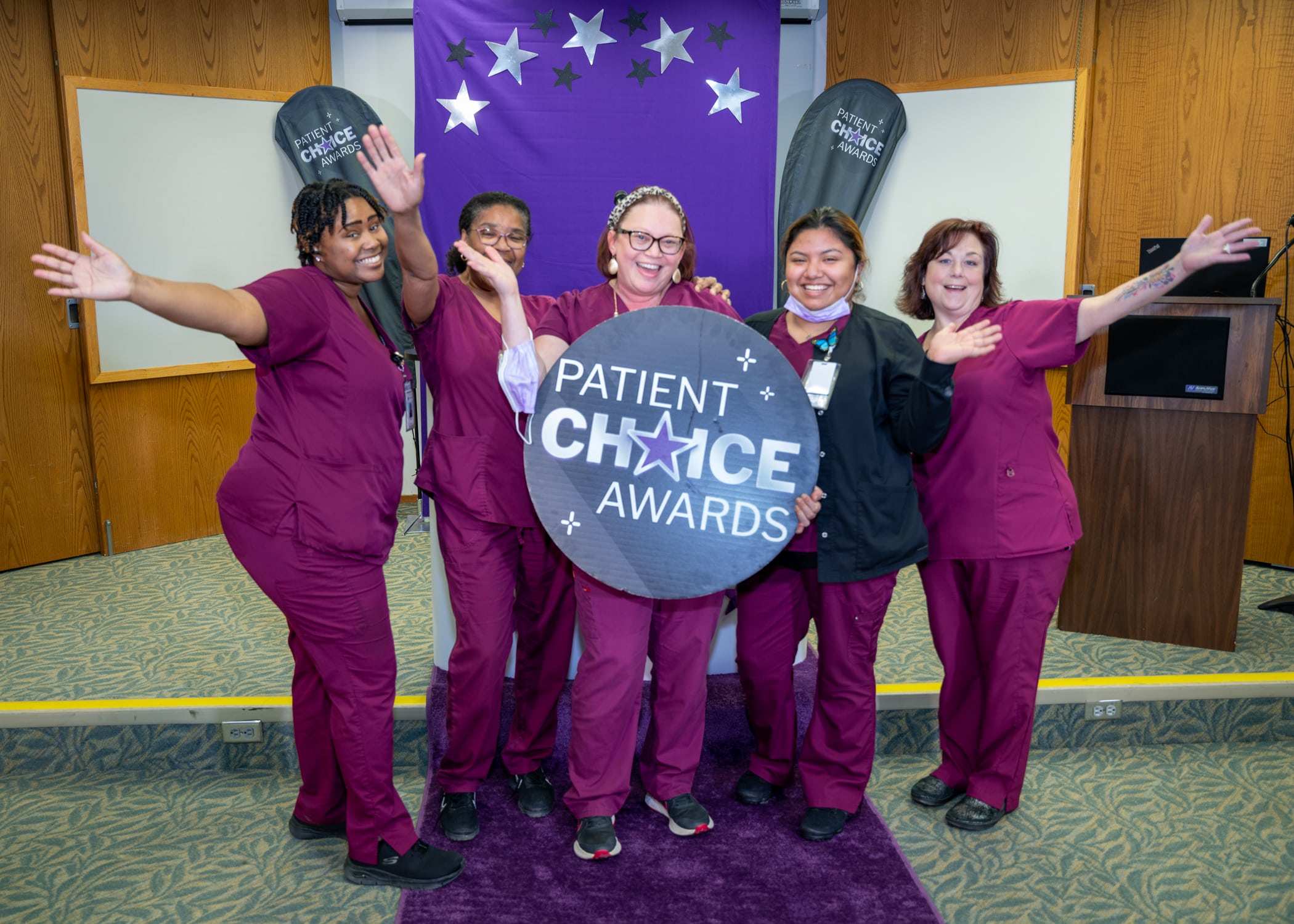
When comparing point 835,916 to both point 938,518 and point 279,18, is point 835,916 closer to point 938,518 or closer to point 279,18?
point 938,518

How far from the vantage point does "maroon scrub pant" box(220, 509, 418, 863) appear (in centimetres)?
195

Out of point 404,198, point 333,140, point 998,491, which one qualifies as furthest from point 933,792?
point 333,140

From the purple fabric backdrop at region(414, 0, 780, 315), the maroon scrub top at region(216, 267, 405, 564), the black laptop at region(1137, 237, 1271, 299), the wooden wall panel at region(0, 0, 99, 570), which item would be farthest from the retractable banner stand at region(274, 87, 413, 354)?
the black laptop at region(1137, 237, 1271, 299)

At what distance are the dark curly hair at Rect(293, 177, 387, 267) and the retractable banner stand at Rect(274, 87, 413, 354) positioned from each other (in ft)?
8.90

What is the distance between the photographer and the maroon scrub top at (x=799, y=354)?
221 cm

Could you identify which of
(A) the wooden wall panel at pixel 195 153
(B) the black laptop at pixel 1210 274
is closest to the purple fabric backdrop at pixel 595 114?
(A) the wooden wall panel at pixel 195 153

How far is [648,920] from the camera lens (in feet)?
6.60

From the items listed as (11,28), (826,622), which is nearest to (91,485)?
(11,28)

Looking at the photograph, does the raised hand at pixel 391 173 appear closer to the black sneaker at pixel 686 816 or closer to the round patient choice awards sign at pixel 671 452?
the round patient choice awards sign at pixel 671 452

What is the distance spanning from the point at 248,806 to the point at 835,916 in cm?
152

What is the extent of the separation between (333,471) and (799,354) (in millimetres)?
1052

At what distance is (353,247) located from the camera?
76.4 inches

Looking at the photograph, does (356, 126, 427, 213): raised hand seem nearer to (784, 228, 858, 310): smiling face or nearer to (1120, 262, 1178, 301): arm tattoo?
(784, 228, 858, 310): smiling face

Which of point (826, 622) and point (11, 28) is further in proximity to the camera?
point (11, 28)
